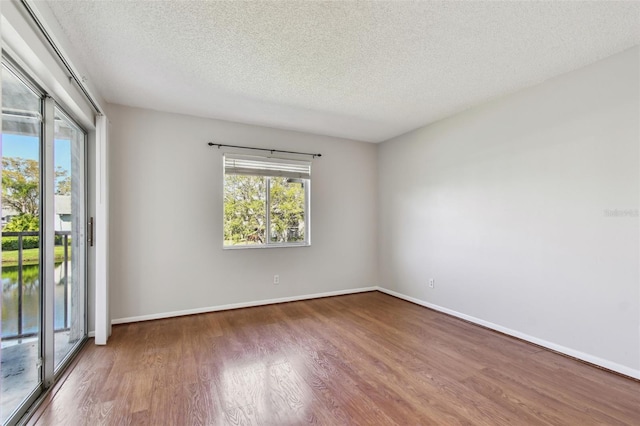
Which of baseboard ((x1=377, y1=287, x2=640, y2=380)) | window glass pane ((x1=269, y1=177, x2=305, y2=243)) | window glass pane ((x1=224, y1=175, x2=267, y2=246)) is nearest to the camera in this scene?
baseboard ((x1=377, y1=287, x2=640, y2=380))

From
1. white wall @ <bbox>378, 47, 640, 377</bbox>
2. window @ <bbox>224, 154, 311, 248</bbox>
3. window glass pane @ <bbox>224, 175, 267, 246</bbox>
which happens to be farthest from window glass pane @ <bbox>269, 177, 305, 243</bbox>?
white wall @ <bbox>378, 47, 640, 377</bbox>

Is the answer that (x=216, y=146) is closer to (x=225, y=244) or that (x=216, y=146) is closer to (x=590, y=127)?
(x=225, y=244)

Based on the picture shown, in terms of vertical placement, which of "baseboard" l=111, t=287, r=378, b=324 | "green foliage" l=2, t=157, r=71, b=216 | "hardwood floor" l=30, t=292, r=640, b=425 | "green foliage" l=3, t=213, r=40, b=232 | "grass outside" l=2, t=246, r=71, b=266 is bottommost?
"hardwood floor" l=30, t=292, r=640, b=425

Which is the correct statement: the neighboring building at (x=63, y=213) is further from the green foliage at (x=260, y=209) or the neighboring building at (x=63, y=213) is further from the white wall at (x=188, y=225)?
the green foliage at (x=260, y=209)

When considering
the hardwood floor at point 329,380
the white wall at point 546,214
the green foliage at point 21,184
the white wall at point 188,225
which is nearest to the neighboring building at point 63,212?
the green foliage at point 21,184

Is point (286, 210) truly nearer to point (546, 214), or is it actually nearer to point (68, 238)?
point (68, 238)

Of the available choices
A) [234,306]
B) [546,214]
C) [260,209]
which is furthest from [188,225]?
[546,214]

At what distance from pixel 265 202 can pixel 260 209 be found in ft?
0.42

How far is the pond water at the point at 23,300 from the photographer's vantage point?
5.68ft

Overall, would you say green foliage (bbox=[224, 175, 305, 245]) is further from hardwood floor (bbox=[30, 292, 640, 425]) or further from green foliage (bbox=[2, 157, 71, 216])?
green foliage (bbox=[2, 157, 71, 216])

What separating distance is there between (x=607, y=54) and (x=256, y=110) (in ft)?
11.0

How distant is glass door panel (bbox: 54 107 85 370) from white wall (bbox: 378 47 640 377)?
4018 mm

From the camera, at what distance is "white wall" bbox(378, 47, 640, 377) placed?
2393 mm

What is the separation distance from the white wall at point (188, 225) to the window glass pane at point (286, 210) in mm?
187
